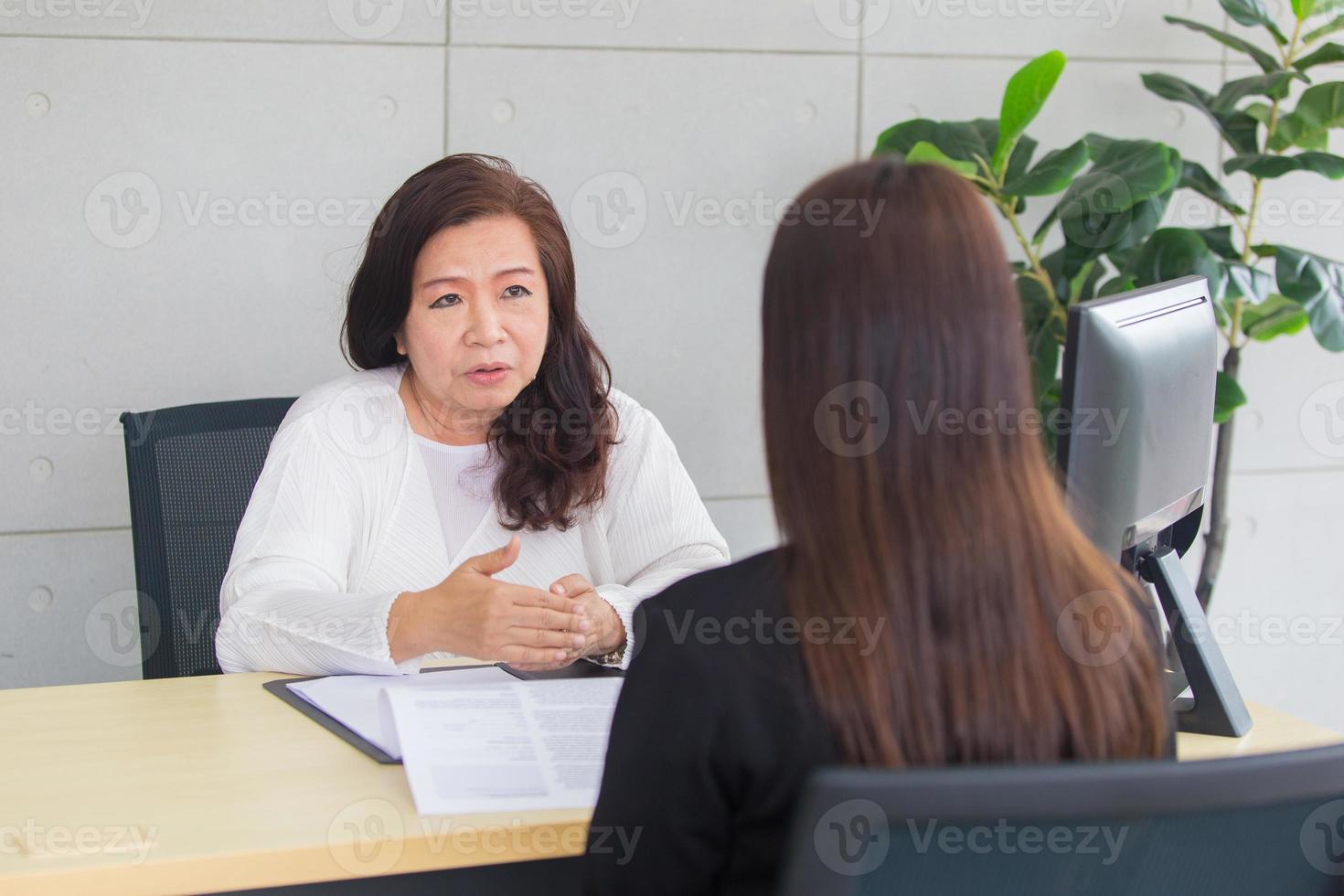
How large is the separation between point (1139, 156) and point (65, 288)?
2.34 m

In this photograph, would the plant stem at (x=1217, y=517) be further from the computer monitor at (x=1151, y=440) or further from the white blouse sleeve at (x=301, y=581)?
the white blouse sleeve at (x=301, y=581)

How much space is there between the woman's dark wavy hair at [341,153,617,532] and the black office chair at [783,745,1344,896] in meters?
1.36

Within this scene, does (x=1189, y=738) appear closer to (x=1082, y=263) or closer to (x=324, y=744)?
(x=324, y=744)

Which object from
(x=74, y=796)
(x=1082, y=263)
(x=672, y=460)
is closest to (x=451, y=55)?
(x=672, y=460)

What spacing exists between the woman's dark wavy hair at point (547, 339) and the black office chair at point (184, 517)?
0.27 m

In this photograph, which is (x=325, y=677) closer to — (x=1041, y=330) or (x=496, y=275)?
(x=496, y=275)

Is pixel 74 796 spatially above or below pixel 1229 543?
above

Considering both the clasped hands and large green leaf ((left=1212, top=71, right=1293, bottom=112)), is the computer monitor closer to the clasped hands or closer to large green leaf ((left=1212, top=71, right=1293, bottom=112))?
the clasped hands

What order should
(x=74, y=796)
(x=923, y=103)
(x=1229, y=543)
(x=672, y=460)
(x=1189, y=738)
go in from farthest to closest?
(x=1229, y=543), (x=923, y=103), (x=672, y=460), (x=1189, y=738), (x=74, y=796)

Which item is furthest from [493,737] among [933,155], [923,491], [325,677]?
[933,155]

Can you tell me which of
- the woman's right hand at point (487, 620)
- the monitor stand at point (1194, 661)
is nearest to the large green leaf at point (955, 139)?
the monitor stand at point (1194, 661)

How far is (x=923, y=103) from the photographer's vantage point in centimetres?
313

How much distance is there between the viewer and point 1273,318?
3.02m

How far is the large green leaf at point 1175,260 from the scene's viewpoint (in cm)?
268
